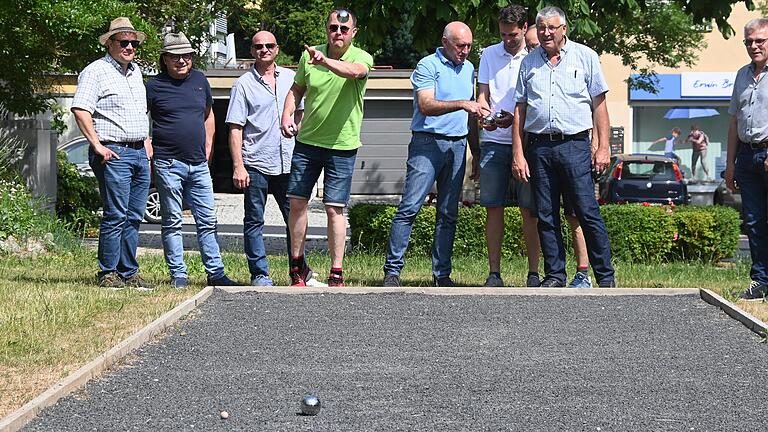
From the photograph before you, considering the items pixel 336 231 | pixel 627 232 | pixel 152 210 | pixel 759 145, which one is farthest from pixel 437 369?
pixel 152 210

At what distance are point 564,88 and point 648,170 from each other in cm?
1630

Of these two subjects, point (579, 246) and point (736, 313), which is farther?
point (579, 246)

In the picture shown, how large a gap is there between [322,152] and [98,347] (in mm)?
2978

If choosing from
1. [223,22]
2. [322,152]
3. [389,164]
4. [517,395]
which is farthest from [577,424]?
[223,22]

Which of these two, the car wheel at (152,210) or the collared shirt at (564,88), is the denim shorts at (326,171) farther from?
the car wheel at (152,210)

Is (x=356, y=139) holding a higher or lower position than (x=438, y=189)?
higher

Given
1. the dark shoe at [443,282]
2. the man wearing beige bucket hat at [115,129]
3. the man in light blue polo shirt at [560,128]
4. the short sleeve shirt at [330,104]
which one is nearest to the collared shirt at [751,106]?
the man in light blue polo shirt at [560,128]

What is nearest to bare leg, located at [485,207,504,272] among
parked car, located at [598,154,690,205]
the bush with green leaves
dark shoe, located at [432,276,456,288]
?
dark shoe, located at [432,276,456,288]

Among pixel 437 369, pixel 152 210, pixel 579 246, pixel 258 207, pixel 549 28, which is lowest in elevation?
pixel 152 210

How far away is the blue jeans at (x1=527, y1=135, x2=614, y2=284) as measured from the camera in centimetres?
892

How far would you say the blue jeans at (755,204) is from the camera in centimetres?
878

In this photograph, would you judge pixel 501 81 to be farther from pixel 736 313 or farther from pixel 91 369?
pixel 91 369

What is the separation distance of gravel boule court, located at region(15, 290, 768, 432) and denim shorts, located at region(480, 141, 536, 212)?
3.34 feet

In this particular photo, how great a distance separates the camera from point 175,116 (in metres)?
9.17
